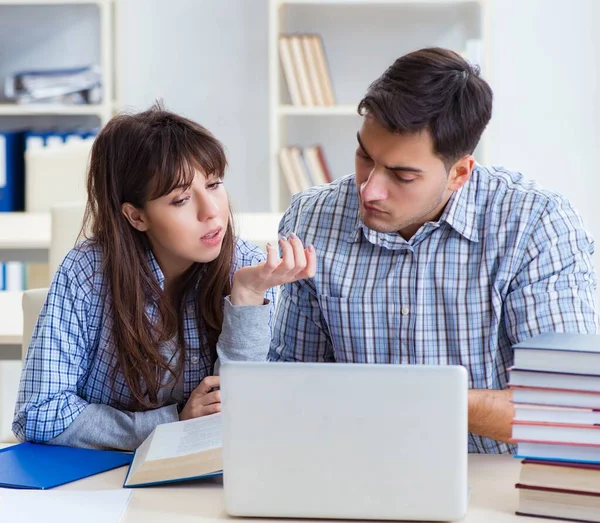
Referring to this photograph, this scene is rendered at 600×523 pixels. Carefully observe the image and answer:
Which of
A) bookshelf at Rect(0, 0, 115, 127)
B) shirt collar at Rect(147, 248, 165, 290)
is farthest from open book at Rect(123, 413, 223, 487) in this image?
bookshelf at Rect(0, 0, 115, 127)

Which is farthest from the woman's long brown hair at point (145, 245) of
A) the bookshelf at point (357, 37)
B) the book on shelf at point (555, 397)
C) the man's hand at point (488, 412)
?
Answer: the bookshelf at point (357, 37)

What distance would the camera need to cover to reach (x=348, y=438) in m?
1.01

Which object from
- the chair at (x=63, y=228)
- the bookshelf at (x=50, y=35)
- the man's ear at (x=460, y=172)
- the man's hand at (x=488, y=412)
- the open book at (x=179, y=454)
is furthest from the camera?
the bookshelf at (x=50, y=35)

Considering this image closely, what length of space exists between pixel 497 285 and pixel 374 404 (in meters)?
0.53

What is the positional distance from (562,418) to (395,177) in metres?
0.54

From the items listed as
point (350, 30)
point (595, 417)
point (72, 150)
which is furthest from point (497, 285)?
point (350, 30)

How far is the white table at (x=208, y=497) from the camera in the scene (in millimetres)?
1083

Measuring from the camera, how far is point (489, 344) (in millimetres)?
1508

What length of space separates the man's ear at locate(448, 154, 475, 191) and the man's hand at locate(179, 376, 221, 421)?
0.47 m

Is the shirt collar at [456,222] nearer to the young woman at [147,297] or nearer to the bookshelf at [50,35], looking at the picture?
the young woman at [147,297]

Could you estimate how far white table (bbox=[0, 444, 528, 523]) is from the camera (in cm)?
108

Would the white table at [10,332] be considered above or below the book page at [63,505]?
below

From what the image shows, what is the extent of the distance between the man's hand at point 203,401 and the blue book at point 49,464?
0.13 m

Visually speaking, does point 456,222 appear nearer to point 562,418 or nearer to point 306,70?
point 562,418
